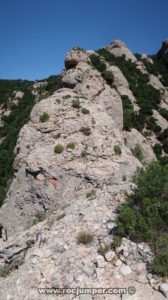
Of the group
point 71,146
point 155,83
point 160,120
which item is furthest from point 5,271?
point 155,83

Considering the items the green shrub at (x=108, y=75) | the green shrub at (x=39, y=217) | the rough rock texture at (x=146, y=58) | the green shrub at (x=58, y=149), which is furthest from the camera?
the rough rock texture at (x=146, y=58)

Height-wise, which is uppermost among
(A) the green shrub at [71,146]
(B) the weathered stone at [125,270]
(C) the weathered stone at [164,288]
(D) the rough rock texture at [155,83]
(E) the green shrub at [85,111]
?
(D) the rough rock texture at [155,83]

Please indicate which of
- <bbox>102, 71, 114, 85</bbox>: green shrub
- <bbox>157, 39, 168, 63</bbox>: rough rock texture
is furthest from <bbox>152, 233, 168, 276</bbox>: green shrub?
<bbox>157, 39, 168, 63</bbox>: rough rock texture

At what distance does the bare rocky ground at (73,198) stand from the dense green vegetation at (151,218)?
347 mm

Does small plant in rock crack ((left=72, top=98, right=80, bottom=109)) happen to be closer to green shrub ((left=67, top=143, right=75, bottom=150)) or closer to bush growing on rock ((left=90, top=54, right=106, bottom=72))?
green shrub ((left=67, top=143, right=75, bottom=150))

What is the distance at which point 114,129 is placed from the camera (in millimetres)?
19031

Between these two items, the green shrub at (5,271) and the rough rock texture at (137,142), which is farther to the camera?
the rough rock texture at (137,142)

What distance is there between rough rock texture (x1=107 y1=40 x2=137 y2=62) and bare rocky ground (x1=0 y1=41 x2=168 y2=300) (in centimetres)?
2762

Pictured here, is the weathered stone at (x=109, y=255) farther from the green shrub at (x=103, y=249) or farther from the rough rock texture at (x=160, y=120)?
the rough rock texture at (x=160, y=120)

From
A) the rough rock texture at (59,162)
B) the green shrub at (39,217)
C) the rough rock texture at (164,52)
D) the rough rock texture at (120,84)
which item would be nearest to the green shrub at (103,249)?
the rough rock texture at (59,162)

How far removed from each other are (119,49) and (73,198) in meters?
50.5

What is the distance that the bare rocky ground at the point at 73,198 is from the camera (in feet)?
21.9

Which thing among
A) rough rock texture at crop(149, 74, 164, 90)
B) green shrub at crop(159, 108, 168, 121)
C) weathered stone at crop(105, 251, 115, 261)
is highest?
rough rock texture at crop(149, 74, 164, 90)

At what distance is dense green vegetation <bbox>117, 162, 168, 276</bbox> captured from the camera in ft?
21.0
